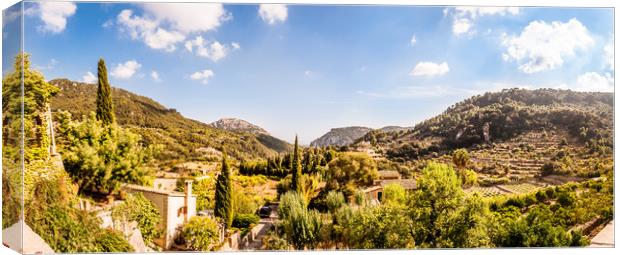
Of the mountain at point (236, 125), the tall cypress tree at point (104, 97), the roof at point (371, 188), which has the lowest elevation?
the roof at point (371, 188)

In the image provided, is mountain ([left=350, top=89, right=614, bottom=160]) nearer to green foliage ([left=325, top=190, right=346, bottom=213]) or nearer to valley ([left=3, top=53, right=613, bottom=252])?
valley ([left=3, top=53, right=613, bottom=252])

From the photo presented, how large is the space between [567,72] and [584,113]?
95cm

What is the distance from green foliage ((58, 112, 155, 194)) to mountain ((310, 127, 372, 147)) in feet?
11.2

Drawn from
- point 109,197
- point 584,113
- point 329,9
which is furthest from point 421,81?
point 109,197

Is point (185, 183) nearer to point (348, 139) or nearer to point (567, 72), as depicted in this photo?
point (348, 139)

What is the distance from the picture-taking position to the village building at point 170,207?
40.0 feet

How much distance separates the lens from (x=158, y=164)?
1224cm

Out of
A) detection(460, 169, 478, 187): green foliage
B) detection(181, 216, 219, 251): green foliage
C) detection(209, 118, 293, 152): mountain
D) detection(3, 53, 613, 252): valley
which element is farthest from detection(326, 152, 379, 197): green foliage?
detection(181, 216, 219, 251): green foliage

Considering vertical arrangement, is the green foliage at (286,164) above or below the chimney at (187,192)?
above

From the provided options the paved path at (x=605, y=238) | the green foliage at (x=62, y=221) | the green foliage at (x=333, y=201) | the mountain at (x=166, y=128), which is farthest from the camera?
the paved path at (x=605, y=238)

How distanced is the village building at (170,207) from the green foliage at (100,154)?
0.24 meters

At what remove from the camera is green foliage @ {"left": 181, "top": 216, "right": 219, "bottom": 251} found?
12.3 m

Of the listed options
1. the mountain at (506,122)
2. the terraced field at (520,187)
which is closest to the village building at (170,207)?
the mountain at (506,122)

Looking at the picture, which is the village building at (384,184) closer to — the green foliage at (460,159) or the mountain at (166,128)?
the green foliage at (460,159)
